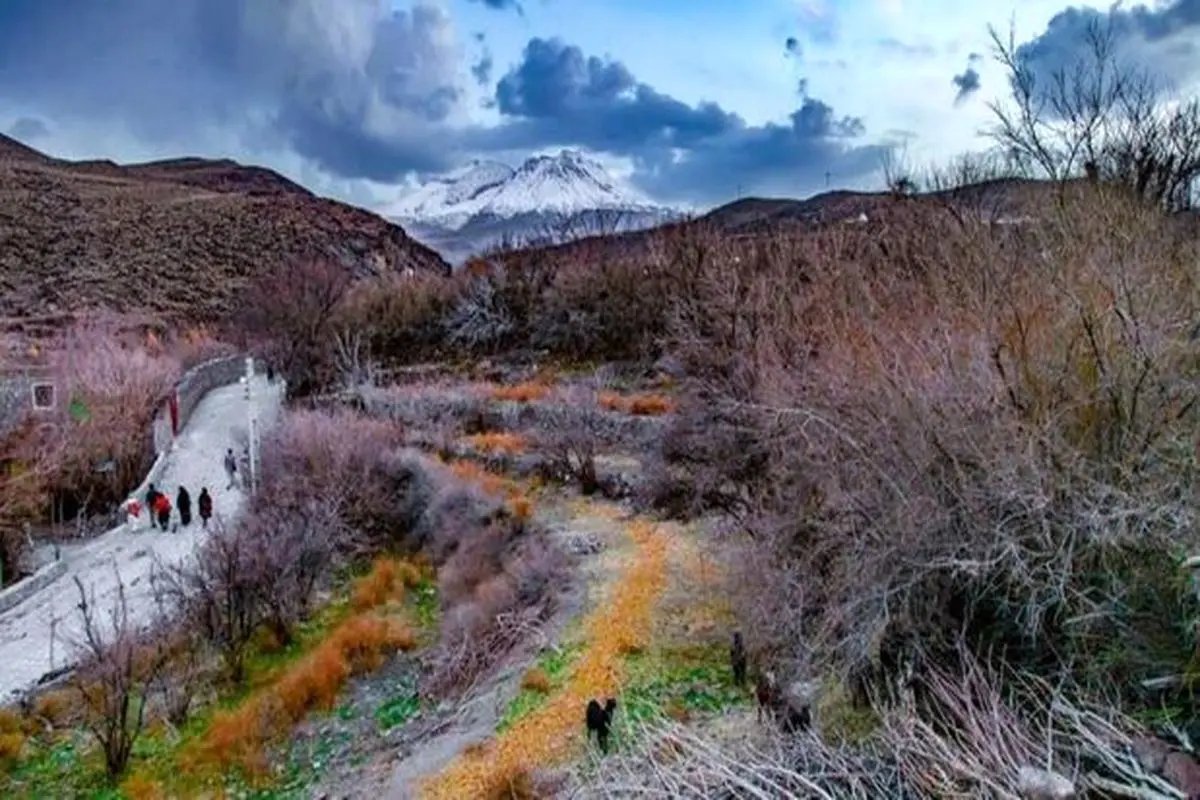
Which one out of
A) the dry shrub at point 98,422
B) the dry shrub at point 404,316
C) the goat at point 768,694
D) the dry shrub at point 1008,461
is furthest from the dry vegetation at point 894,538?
the dry shrub at point 404,316

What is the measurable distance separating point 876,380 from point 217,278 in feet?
225

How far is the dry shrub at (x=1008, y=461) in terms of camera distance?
7.75 metres

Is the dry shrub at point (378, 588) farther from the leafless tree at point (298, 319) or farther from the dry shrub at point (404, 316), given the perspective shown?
the dry shrub at point (404, 316)

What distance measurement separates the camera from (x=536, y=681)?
13.4 metres

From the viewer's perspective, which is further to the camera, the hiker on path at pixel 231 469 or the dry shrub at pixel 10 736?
the hiker on path at pixel 231 469

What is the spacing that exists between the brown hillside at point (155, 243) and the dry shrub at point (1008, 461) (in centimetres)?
5996

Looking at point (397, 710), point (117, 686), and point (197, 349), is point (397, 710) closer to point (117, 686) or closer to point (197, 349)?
point (117, 686)

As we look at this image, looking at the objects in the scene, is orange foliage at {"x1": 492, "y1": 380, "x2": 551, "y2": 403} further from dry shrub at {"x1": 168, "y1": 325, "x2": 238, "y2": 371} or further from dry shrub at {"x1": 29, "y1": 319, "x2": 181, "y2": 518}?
dry shrub at {"x1": 168, "y1": 325, "x2": 238, "y2": 371}

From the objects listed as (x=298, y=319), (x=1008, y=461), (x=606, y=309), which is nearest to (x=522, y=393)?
(x=606, y=309)

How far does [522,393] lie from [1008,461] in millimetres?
27315

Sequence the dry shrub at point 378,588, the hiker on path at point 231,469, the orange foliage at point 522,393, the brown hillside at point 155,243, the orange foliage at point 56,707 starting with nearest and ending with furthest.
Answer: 1. the orange foliage at point 56,707
2. the dry shrub at point 378,588
3. the hiker on path at point 231,469
4. the orange foliage at point 522,393
5. the brown hillside at point 155,243

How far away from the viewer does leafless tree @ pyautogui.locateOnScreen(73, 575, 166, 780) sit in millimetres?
14234

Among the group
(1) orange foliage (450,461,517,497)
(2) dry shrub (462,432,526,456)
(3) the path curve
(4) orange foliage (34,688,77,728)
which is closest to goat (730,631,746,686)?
(4) orange foliage (34,688,77,728)

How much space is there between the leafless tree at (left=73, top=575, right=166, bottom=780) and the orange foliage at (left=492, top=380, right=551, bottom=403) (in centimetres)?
1693
